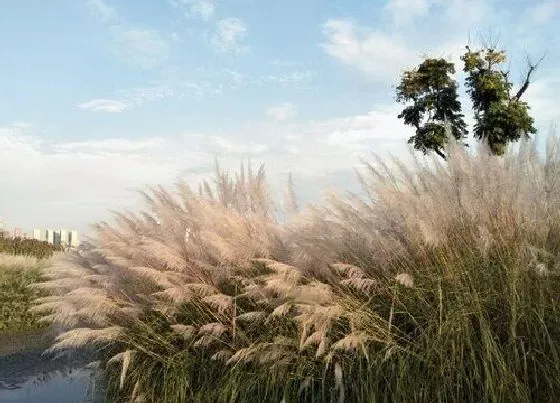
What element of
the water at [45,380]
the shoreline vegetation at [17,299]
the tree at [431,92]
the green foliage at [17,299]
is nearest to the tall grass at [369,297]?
the water at [45,380]

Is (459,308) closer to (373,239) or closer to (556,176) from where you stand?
(373,239)

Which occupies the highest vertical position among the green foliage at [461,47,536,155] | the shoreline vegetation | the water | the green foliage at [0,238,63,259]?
the green foliage at [461,47,536,155]

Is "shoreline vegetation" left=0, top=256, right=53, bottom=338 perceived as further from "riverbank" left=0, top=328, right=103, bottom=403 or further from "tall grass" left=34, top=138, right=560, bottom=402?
"tall grass" left=34, top=138, right=560, bottom=402

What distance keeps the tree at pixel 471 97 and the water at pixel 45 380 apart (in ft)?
47.3

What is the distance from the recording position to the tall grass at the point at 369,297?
3.13m

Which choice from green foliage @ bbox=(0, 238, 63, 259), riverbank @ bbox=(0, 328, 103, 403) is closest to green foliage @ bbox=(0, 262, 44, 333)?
riverbank @ bbox=(0, 328, 103, 403)

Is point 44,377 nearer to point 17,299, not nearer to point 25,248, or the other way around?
point 17,299

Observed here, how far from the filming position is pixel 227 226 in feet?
13.9

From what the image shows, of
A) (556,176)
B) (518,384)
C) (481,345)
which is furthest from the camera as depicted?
(556,176)

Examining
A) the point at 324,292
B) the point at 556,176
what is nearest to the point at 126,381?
the point at 324,292

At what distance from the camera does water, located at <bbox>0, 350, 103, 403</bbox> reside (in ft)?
16.8

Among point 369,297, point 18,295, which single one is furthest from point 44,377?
point 18,295

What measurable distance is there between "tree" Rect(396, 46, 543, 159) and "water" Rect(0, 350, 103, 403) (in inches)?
568

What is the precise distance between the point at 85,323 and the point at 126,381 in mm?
880
